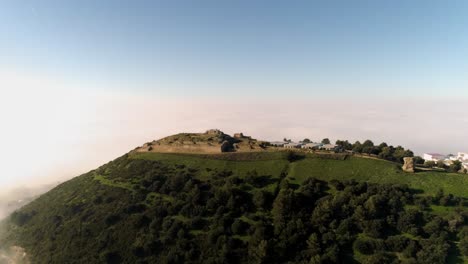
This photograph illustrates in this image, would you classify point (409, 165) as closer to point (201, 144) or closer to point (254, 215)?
point (254, 215)

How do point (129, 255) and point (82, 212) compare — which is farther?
point (82, 212)

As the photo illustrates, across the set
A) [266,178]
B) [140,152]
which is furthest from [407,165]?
[140,152]

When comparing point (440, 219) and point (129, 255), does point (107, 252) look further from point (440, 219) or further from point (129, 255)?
point (440, 219)

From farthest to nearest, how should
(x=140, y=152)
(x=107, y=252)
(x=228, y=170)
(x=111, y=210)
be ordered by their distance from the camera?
1. (x=140, y=152)
2. (x=228, y=170)
3. (x=111, y=210)
4. (x=107, y=252)

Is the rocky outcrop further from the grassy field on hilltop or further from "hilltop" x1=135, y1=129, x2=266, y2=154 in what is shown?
"hilltop" x1=135, y1=129, x2=266, y2=154

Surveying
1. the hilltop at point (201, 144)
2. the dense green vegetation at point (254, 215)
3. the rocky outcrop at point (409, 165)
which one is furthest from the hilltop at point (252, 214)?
the hilltop at point (201, 144)

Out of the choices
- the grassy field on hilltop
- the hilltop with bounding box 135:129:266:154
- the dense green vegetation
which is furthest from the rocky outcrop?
the hilltop with bounding box 135:129:266:154

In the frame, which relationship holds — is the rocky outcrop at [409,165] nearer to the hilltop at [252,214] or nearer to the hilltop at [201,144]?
the hilltop at [252,214]
